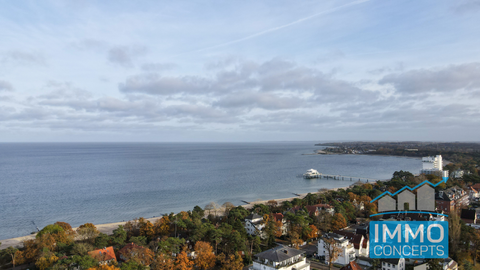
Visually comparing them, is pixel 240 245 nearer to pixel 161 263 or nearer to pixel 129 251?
pixel 161 263

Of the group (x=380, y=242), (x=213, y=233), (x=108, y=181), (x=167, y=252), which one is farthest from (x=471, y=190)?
(x=108, y=181)

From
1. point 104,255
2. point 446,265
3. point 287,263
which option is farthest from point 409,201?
point 104,255

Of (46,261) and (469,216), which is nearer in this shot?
(46,261)

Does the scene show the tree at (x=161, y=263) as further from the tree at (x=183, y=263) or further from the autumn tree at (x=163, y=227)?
the autumn tree at (x=163, y=227)

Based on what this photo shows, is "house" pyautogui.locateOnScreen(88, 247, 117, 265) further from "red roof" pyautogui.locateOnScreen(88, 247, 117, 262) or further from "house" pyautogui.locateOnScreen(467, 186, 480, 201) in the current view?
"house" pyautogui.locateOnScreen(467, 186, 480, 201)

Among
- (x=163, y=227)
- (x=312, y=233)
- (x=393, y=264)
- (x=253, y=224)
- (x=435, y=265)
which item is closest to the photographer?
(x=435, y=265)
